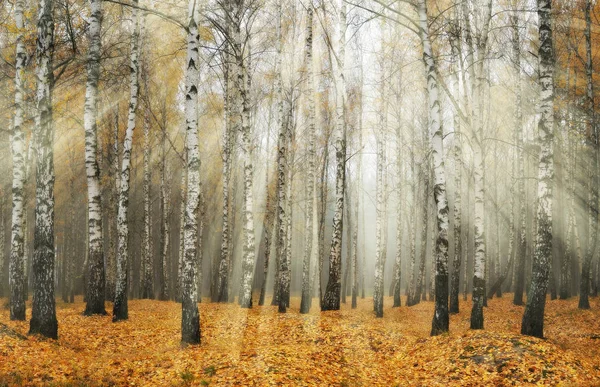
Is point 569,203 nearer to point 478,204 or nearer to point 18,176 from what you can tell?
point 478,204

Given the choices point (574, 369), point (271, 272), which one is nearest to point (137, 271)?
point (271, 272)

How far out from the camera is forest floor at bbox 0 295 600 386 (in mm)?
7133

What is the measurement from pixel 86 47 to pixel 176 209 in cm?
2286

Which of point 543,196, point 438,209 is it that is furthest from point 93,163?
point 543,196

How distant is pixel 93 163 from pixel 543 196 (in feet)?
→ 39.3

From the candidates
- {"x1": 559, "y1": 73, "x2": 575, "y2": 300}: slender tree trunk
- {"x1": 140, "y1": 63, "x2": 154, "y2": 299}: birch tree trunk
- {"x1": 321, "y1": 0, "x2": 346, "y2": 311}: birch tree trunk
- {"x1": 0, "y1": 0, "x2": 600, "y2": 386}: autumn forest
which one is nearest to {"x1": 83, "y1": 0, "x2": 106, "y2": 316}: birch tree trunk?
{"x1": 0, "y1": 0, "x2": 600, "y2": 386}: autumn forest

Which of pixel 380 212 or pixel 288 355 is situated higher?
pixel 380 212

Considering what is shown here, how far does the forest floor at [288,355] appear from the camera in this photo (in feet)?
23.4

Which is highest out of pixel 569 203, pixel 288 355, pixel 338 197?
pixel 569 203

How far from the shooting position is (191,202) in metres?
8.77

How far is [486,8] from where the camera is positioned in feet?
40.2

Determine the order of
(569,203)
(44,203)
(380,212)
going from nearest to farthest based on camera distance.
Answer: (44,203) < (380,212) < (569,203)

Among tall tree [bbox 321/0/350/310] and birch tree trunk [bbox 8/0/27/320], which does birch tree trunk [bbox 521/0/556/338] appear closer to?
tall tree [bbox 321/0/350/310]

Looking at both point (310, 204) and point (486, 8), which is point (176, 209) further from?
point (486, 8)
